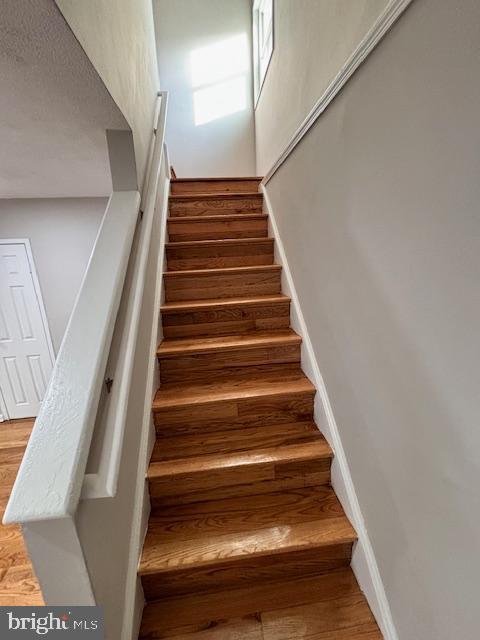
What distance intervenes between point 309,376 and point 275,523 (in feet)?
2.21

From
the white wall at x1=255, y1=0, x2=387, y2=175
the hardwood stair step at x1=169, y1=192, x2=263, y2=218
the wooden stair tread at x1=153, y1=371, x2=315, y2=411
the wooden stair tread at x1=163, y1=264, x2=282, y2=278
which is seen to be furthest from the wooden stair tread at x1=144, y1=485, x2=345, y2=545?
the hardwood stair step at x1=169, y1=192, x2=263, y2=218

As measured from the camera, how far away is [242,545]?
1.05m

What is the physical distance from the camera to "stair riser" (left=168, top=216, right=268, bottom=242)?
219 centimetres

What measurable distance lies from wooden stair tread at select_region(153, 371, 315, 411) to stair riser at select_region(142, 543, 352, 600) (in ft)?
2.00

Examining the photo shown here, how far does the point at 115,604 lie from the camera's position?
784 mm

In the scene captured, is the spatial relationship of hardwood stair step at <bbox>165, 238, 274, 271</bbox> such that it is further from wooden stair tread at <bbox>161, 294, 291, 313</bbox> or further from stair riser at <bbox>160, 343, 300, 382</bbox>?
stair riser at <bbox>160, 343, 300, 382</bbox>

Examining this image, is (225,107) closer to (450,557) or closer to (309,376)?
(309,376)

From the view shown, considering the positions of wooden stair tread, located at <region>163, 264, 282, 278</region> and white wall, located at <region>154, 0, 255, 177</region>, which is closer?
wooden stair tread, located at <region>163, 264, 282, 278</region>

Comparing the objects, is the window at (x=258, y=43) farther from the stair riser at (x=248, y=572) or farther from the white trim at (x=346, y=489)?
the stair riser at (x=248, y=572)

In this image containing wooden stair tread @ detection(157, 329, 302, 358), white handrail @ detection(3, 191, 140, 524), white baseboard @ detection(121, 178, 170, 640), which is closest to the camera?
white handrail @ detection(3, 191, 140, 524)

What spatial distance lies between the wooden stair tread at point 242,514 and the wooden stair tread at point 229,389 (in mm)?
427

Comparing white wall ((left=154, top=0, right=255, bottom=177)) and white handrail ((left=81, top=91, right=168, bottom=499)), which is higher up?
white wall ((left=154, top=0, right=255, bottom=177))

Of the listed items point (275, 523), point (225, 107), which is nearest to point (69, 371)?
point (275, 523)

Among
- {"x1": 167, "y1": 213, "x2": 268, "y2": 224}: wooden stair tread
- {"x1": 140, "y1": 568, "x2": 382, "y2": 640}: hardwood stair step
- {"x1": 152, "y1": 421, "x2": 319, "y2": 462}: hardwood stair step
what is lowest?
{"x1": 140, "y1": 568, "x2": 382, "y2": 640}: hardwood stair step
